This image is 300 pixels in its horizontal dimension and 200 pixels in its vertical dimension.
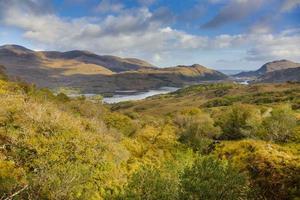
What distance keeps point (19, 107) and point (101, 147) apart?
Result: 16277 millimetres

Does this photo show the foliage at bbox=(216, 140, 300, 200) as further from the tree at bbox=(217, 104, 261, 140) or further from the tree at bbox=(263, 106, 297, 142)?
the tree at bbox=(217, 104, 261, 140)

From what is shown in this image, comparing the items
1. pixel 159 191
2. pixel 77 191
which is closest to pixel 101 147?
pixel 77 191

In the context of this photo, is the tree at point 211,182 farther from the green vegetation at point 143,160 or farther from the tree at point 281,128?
the tree at point 281,128

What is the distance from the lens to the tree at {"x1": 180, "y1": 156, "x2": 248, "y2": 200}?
31344 mm

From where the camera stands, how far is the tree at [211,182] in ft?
103

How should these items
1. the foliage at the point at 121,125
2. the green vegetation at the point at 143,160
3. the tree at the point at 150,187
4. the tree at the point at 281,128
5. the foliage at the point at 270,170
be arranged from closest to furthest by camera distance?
1. the green vegetation at the point at 143,160
2. the tree at the point at 150,187
3. the foliage at the point at 270,170
4. the tree at the point at 281,128
5. the foliage at the point at 121,125

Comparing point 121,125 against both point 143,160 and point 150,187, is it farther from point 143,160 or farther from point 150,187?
point 150,187

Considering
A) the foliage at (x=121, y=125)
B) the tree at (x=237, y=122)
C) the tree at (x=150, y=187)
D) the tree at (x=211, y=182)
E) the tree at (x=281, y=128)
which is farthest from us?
→ the foliage at (x=121, y=125)

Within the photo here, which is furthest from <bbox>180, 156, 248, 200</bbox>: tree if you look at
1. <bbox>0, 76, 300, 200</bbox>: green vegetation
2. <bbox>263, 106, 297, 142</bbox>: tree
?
<bbox>263, 106, 297, 142</bbox>: tree

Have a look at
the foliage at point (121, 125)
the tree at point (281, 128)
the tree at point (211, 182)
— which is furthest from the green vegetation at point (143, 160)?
the foliage at point (121, 125)

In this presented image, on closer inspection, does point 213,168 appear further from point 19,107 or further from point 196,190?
point 19,107

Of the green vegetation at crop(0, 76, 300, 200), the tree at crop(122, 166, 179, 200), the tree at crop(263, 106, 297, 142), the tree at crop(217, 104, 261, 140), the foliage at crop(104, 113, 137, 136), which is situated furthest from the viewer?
the foliage at crop(104, 113, 137, 136)

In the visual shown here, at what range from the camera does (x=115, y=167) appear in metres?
60.8

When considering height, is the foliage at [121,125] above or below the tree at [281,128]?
below
